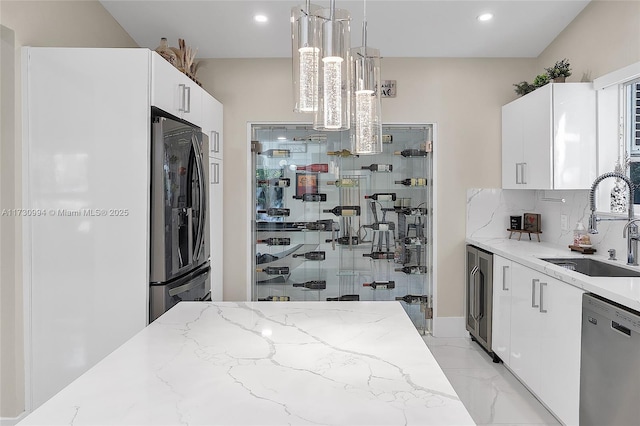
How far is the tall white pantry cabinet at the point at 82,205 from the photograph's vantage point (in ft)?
8.32

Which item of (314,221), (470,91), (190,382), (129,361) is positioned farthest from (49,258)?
(470,91)

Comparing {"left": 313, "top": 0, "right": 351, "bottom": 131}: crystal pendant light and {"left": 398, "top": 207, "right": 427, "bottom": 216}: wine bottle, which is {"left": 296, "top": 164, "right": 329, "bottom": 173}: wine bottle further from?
{"left": 313, "top": 0, "right": 351, "bottom": 131}: crystal pendant light

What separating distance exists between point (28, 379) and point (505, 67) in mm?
4400

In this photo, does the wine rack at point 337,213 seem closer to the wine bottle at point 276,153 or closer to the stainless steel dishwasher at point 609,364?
the wine bottle at point 276,153

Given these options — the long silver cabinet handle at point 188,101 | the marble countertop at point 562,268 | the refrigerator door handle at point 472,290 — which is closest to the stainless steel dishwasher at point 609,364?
the marble countertop at point 562,268

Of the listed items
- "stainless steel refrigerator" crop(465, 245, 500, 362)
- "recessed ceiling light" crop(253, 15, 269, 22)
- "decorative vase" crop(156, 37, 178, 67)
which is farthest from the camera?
"stainless steel refrigerator" crop(465, 245, 500, 362)

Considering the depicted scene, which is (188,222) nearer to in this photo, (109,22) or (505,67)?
(109,22)

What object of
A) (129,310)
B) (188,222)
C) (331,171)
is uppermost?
(331,171)

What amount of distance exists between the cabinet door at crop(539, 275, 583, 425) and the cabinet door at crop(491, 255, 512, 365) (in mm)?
558

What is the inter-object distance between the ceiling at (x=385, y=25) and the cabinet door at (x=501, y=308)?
1.88m

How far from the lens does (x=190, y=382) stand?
46.2 inches

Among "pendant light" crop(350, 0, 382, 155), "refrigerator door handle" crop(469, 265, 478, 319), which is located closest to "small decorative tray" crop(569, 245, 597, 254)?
"refrigerator door handle" crop(469, 265, 478, 319)

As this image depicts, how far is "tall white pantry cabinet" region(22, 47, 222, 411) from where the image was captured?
2.54m

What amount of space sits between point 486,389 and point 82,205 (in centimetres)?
283
